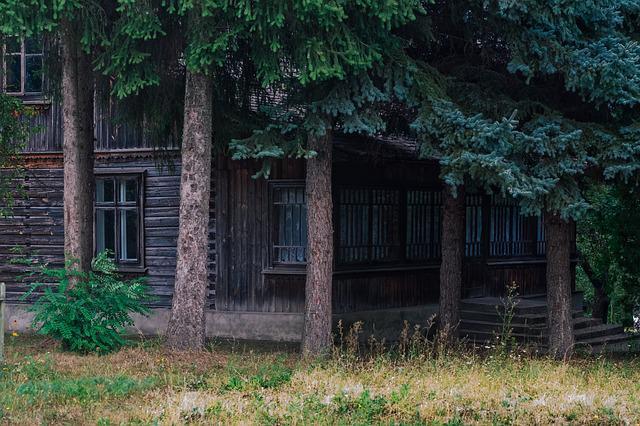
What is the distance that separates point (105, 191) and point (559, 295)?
10.3 m

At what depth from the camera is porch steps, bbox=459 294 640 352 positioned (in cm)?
1880

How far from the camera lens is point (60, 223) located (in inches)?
818

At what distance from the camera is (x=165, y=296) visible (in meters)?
19.7

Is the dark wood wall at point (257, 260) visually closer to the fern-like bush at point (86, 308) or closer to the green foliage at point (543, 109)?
the fern-like bush at point (86, 308)

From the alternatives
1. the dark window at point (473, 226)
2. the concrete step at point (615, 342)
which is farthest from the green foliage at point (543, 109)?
the dark window at point (473, 226)

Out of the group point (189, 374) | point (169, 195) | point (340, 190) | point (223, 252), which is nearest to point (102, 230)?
point (169, 195)

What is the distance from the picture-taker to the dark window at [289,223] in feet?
60.3

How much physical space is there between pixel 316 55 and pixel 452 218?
5028 millimetres

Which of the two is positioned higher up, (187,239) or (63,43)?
(63,43)

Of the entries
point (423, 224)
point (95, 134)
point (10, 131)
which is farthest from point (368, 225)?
point (10, 131)

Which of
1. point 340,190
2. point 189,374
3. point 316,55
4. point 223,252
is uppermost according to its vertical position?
point 316,55

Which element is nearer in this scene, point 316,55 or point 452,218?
point 316,55

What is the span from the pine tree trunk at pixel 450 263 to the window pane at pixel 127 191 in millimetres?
7007

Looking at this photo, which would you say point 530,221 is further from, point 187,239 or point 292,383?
point 292,383
